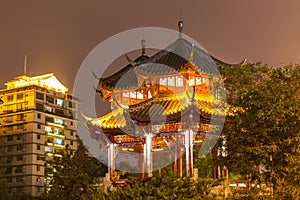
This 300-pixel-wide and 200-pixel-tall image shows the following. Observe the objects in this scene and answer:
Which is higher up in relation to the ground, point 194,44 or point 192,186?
point 194,44

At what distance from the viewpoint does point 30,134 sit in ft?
250

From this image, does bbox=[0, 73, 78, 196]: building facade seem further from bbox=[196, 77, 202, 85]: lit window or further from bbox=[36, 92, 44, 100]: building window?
bbox=[196, 77, 202, 85]: lit window

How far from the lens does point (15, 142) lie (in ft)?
248

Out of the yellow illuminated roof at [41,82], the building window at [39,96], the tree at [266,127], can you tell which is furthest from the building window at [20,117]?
the tree at [266,127]

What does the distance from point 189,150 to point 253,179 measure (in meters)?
6.69

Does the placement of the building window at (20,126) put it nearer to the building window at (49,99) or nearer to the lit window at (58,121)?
the building window at (49,99)

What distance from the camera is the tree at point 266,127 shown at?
1853cm

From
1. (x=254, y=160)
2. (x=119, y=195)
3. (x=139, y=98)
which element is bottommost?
(x=119, y=195)

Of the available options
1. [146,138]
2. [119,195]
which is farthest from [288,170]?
[146,138]

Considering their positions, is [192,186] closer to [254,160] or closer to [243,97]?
[254,160]

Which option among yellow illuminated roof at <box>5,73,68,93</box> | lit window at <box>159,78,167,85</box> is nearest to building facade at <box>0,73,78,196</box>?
yellow illuminated roof at <box>5,73,68,93</box>

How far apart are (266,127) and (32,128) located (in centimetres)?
6105

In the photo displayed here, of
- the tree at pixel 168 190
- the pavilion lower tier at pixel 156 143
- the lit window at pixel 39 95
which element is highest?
the lit window at pixel 39 95

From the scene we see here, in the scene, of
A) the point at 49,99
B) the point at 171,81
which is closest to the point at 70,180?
the point at 171,81
